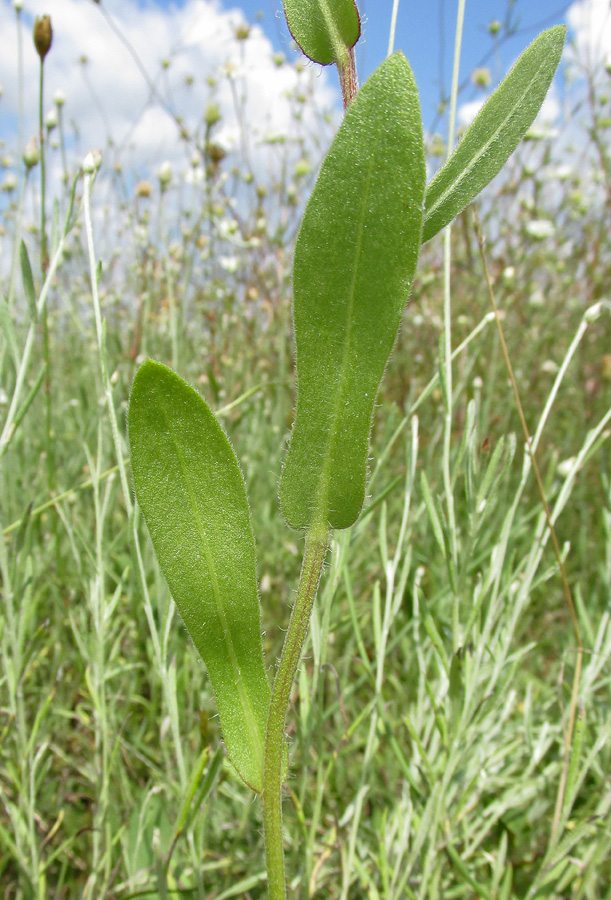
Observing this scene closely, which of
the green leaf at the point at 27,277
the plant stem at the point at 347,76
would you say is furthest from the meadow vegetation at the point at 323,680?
the plant stem at the point at 347,76

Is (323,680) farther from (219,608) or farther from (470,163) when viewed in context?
(470,163)

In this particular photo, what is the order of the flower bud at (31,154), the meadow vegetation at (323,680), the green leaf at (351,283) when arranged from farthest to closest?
the flower bud at (31,154)
the meadow vegetation at (323,680)
the green leaf at (351,283)

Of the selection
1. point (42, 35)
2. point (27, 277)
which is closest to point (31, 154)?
point (42, 35)

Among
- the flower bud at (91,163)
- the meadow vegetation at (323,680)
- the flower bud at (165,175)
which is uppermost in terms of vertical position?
the flower bud at (165,175)

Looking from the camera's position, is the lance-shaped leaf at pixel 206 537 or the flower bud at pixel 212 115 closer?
the lance-shaped leaf at pixel 206 537

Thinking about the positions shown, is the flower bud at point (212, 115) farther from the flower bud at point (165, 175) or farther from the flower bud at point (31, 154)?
the flower bud at point (31, 154)

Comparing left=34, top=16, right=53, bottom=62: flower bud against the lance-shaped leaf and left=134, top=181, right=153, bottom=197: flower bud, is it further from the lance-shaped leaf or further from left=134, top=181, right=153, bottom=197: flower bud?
left=134, top=181, right=153, bottom=197: flower bud
